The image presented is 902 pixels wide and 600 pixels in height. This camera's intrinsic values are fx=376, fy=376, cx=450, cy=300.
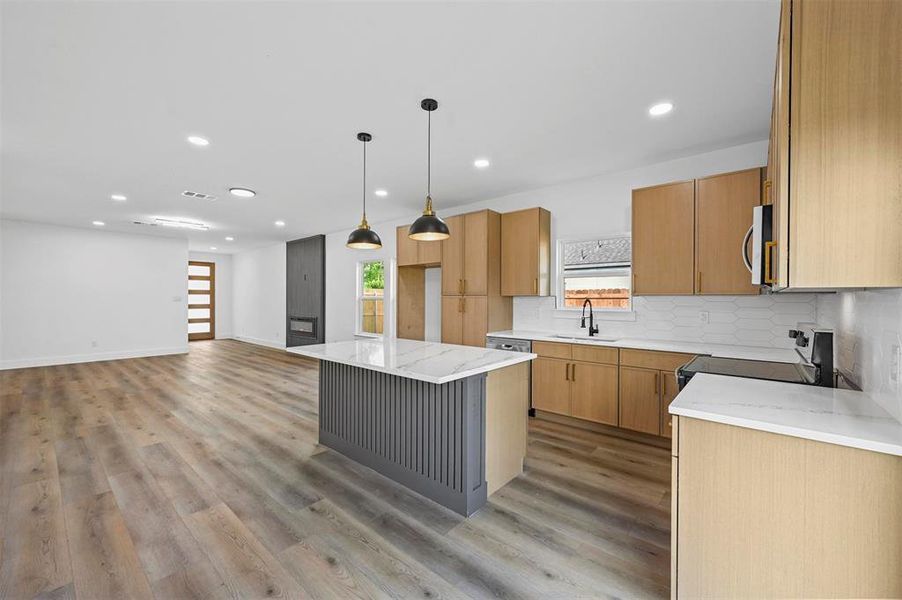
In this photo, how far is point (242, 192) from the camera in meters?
4.87

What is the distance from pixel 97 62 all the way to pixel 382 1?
5.88ft

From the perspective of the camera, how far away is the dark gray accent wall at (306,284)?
8.05 meters

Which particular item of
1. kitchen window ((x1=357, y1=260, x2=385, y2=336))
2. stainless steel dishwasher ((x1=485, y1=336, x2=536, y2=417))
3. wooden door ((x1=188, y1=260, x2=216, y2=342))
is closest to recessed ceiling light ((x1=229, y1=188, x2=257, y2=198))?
kitchen window ((x1=357, y1=260, x2=385, y2=336))

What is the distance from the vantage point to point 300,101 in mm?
2641

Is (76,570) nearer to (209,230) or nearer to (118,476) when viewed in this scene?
(118,476)

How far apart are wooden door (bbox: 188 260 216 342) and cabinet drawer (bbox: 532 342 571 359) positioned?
10772 mm

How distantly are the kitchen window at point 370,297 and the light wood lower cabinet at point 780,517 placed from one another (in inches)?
230

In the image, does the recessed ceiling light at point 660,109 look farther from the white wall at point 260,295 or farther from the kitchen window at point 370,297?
the white wall at point 260,295

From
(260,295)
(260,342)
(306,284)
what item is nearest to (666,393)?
(306,284)

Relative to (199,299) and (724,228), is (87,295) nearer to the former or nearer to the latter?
(199,299)

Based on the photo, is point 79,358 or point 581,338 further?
point 79,358

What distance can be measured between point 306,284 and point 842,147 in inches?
335

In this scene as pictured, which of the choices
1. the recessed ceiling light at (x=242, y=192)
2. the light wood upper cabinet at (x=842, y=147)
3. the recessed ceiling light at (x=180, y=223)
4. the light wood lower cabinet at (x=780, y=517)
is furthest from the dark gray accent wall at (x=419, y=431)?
the recessed ceiling light at (x=180, y=223)

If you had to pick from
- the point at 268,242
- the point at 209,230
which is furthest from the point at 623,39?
the point at 268,242
